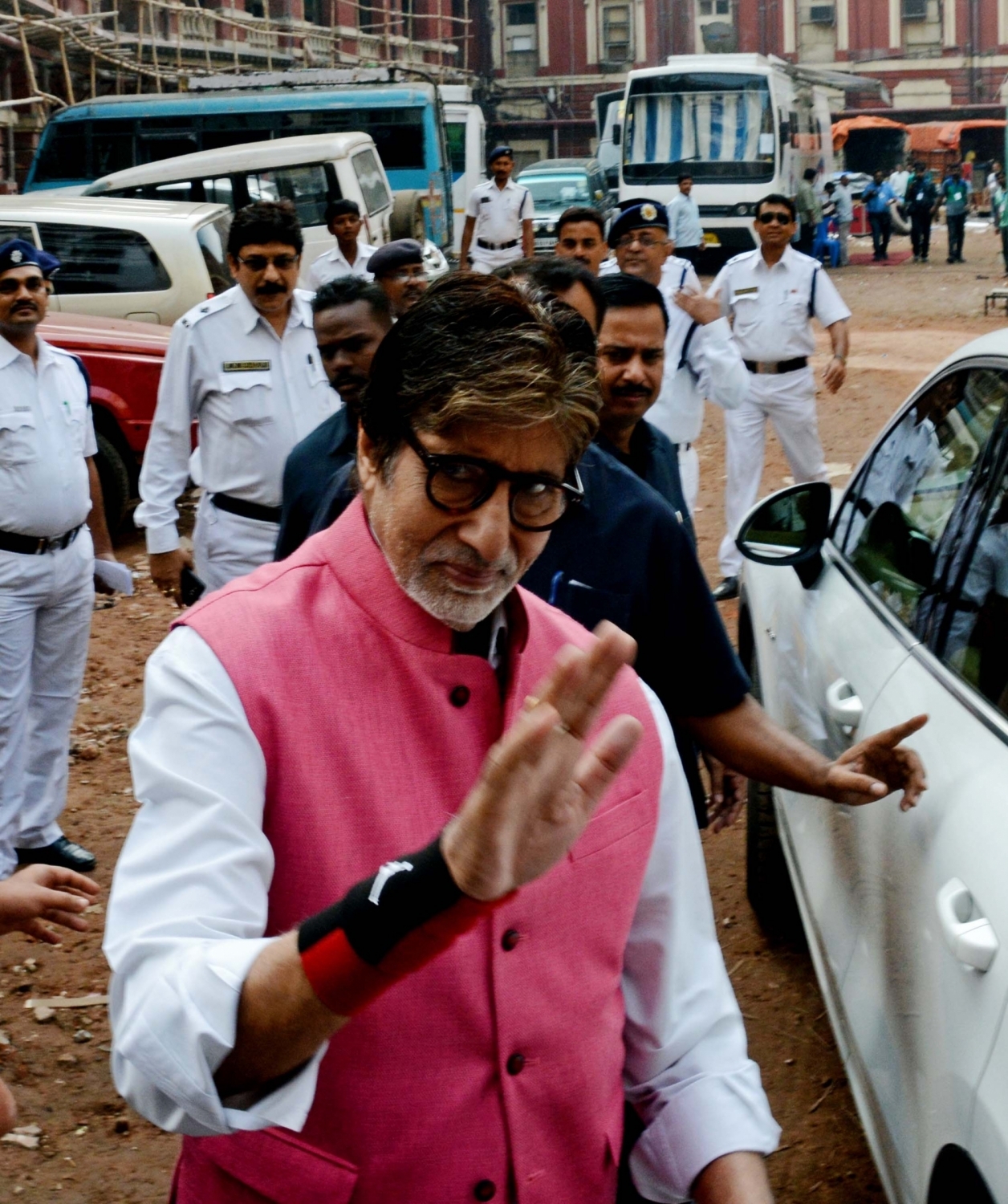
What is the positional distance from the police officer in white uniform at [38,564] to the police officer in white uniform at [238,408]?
283 millimetres

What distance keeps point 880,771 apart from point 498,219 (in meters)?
15.0

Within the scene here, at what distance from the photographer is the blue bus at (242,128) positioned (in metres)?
23.1

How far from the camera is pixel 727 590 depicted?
8336 mm

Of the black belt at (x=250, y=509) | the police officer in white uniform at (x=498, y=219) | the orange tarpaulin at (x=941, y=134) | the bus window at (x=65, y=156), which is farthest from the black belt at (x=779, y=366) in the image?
the orange tarpaulin at (x=941, y=134)

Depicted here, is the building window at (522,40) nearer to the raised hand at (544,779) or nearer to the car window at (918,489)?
the car window at (918,489)

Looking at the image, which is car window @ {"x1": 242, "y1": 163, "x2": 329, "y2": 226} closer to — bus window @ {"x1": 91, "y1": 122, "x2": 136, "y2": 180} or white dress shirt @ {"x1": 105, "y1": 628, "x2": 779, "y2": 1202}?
bus window @ {"x1": 91, "y1": 122, "x2": 136, "y2": 180}

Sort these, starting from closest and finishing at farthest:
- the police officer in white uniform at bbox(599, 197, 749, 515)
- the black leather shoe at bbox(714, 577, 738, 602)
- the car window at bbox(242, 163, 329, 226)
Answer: the police officer in white uniform at bbox(599, 197, 749, 515)
the black leather shoe at bbox(714, 577, 738, 602)
the car window at bbox(242, 163, 329, 226)

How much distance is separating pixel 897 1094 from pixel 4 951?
3339 millimetres

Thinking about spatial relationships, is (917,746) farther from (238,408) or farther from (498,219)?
(498,219)

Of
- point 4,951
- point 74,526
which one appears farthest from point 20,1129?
point 74,526

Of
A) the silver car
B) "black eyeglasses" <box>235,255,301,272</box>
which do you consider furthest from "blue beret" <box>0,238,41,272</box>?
the silver car

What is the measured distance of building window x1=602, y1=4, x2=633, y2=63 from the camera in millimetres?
60219

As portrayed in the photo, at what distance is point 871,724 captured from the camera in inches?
112

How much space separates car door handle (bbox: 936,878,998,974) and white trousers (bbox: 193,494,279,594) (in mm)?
3454
